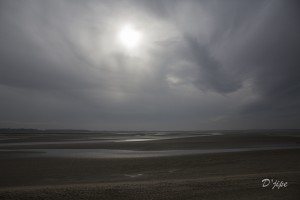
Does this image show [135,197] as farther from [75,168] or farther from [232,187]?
[75,168]

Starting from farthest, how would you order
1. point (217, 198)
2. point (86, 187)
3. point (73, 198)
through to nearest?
point (86, 187)
point (73, 198)
point (217, 198)

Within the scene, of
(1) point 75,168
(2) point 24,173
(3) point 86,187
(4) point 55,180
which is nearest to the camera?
(3) point 86,187

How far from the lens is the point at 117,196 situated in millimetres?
9969

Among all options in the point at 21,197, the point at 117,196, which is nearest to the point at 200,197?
the point at 117,196

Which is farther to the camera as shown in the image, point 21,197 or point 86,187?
point 86,187

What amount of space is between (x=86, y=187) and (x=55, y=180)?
590 centimetres

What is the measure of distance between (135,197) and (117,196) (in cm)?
76

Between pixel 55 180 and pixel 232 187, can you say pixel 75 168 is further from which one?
pixel 232 187

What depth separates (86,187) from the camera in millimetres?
11281

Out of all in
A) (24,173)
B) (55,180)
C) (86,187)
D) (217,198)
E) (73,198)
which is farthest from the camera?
(24,173)

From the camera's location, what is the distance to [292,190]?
→ 9828 mm

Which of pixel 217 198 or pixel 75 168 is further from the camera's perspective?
pixel 75 168

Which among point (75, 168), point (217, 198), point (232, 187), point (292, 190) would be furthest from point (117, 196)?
point (75, 168)

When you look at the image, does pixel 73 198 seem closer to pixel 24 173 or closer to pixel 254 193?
pixel 254 193
